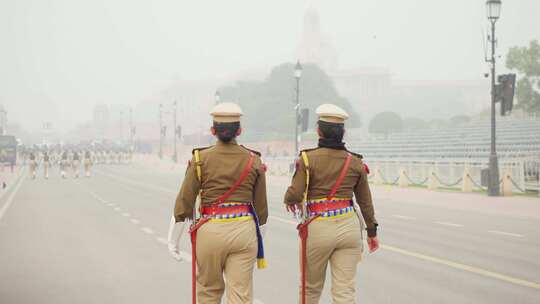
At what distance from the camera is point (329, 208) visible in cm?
559

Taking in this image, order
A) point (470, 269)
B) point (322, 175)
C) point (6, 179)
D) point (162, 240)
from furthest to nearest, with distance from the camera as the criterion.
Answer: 1. point (6, 179)
2. point (162, 240)
3. point (470, 269)
4. point (322, 175)

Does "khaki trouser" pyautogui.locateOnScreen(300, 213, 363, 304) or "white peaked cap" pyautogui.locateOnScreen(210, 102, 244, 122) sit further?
"khaki trouser" pyautogui.locateOnScreen(300, 213, 363, 304)

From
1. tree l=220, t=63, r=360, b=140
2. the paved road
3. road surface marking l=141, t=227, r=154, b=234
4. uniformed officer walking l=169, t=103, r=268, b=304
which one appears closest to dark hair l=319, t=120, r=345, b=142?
uniformed officer walking l=169, t=103, r=268, b=304

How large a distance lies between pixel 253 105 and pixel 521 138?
229 ft

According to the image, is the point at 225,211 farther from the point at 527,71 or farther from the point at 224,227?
the point at 527,71

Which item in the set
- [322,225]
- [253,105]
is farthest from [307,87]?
[322,225]

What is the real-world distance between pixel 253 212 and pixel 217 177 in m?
0.39

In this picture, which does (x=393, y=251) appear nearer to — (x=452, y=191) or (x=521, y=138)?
(x=452, y=191)

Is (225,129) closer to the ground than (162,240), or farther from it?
farther from it

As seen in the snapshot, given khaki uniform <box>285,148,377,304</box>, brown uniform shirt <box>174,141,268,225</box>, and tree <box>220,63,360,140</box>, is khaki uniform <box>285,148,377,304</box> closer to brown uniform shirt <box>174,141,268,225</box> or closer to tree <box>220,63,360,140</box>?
brown uniform shirt <box>174,141,268,225</box>

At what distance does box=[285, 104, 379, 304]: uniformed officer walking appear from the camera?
5.48 meters

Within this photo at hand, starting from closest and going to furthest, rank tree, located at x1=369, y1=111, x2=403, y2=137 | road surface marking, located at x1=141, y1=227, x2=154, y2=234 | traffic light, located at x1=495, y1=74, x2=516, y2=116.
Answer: road surface marking, located at x1=141, y1=227, x2=154, y2=234
traffic light, located at x1=495, y1=74, x2=516, y2=116
tree, located at x1=369, y1=111, x2=403, y2=137

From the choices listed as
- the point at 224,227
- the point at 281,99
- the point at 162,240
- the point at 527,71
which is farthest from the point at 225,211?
the point at 281,99

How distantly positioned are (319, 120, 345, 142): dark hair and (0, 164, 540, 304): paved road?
8.38 ft
